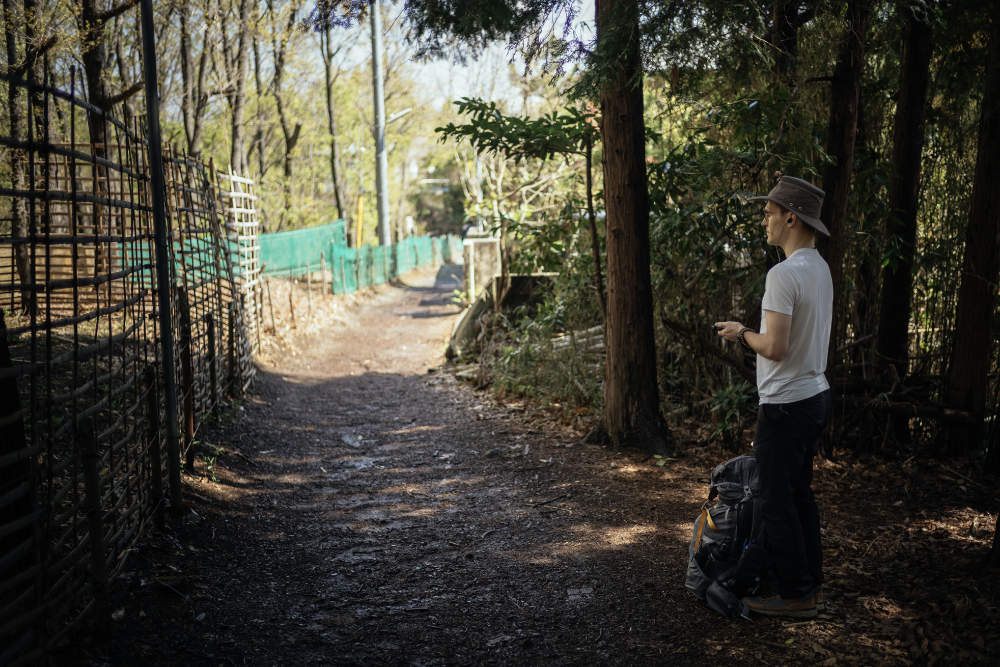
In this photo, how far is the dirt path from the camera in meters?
3.66

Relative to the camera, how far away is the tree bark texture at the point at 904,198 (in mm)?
6395

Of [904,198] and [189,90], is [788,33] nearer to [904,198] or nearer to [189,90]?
[904,198]

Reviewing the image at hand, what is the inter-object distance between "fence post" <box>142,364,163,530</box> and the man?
3.27 m

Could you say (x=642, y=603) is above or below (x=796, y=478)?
below

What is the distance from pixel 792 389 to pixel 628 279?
3.49 m

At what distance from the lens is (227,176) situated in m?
11.0

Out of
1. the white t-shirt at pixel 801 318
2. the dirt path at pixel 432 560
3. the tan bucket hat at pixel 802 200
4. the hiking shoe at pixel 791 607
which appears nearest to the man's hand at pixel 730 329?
the white t-shirt at pixel 801 318

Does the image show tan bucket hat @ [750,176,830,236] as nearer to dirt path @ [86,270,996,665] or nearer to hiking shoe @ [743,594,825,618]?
hiking shoe @ [743,594,825,618]

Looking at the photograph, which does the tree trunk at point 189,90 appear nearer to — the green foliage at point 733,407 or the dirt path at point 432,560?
the dirt path at point 432,560

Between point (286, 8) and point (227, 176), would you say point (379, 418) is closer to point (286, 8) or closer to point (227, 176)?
point (227, 176)

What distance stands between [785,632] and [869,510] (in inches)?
91.9

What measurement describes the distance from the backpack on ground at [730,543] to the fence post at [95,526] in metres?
2.77

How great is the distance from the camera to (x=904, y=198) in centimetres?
660

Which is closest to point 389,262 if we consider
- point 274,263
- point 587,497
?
point 274,263
